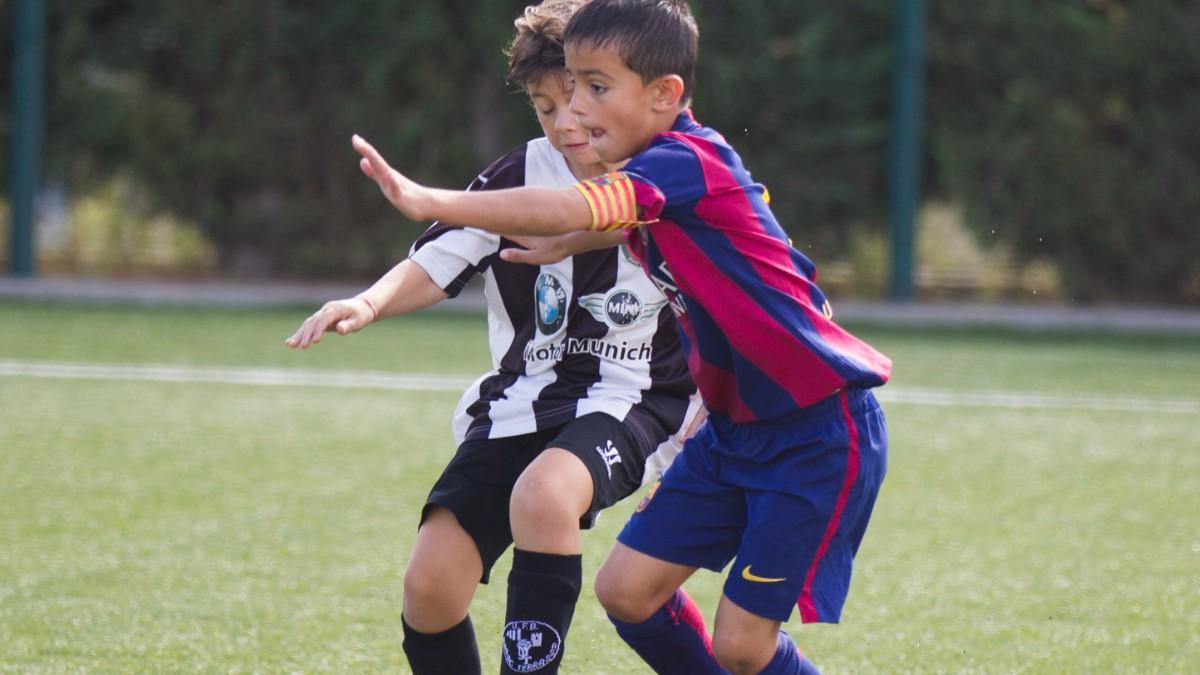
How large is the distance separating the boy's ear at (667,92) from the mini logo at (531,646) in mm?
1000

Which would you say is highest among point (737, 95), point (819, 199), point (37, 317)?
point (737, 95)

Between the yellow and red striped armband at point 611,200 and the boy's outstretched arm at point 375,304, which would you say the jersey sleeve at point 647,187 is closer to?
the yellow and red striped armband at point 611,200

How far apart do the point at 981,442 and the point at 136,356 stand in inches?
187

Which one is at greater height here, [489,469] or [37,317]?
[489,469]

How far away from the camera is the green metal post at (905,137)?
12.0 metres

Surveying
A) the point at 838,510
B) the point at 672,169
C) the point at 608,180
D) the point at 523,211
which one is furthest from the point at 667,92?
the point at 838,510

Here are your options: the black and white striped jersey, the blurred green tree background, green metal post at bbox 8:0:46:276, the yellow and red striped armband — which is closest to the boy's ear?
the yellow and red striped armband

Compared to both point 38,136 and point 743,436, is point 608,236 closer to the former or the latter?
point 743,436

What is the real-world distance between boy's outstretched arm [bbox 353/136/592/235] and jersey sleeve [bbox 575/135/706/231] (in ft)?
0.11

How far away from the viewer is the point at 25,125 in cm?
1245

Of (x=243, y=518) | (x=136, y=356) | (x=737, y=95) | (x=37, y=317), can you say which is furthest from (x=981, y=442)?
(x=37, y=317)

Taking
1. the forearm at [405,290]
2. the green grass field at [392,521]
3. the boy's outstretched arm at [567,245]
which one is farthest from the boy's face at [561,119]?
the green grass field at [392,521]

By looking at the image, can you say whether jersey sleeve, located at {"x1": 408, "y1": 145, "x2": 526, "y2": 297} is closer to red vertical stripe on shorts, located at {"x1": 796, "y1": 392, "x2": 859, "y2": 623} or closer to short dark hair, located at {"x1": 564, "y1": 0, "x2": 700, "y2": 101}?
short dark hair, located at {"x1": 564, "y1": 0, "x2": 700, "y2": 101}

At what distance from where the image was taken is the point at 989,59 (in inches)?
476
